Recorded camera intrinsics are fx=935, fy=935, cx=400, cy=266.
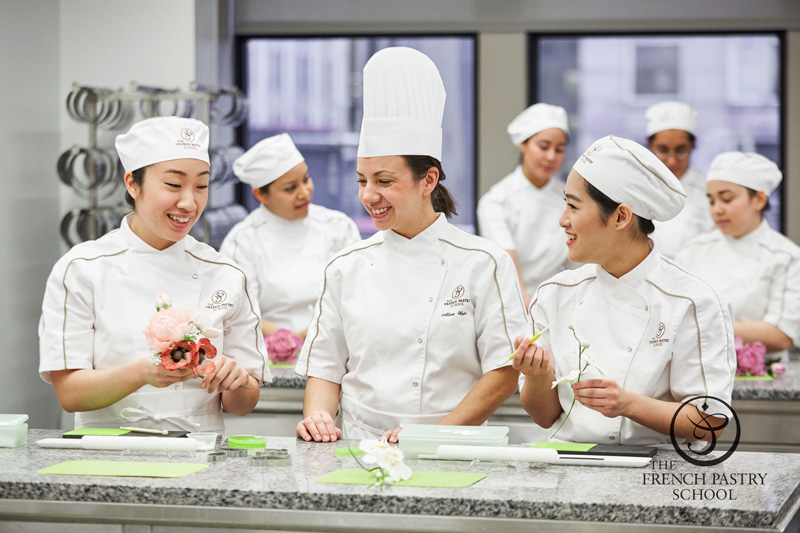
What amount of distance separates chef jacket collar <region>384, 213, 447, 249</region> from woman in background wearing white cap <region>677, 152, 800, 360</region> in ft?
5.71

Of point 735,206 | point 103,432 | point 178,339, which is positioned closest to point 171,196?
point 178,339

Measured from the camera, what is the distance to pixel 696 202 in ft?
14.8

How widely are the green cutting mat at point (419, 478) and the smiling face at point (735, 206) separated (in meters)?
2.26

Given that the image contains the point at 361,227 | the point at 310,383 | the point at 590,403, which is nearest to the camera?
the point at 590,403

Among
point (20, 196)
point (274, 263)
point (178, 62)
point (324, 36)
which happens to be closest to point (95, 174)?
point (20, 196)

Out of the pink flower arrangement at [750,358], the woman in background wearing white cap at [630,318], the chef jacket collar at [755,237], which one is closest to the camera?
the woman in background wearing white cap at [630,318]

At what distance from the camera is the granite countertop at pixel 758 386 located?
3133mm

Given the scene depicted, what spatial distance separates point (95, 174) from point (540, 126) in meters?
2.11

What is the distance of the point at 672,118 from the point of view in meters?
4.47

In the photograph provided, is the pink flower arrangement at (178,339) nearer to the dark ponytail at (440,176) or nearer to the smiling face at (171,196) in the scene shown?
the smiling face at (171,196)

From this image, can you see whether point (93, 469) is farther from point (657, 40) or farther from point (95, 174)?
point (657, 40)

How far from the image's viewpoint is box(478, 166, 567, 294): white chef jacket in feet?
14.8

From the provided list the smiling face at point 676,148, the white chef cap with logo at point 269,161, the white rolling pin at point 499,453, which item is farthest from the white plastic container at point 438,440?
the smiling face at point 676,148

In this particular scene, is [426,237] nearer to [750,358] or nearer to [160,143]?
[160,143]
